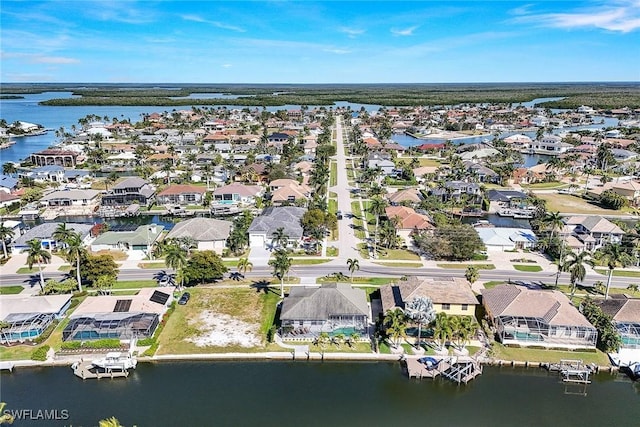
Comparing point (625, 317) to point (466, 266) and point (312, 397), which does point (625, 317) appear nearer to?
point (466, 266)

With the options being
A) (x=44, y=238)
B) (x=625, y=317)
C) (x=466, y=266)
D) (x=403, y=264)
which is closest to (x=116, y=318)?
(x=44, y=238)

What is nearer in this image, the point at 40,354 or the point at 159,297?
the point at 40,354

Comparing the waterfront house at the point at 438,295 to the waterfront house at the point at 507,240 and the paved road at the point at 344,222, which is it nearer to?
the paved road at the point at 344,222

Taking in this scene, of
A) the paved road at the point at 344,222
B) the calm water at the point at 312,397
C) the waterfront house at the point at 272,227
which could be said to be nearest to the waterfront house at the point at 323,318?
the calm water at the point at 312,397

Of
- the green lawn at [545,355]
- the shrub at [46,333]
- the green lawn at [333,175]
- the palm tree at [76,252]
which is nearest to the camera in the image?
the green lawn at [545,355]

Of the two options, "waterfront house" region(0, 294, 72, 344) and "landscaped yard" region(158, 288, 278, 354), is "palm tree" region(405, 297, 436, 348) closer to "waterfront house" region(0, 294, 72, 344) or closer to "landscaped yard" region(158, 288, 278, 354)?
"landscaped yard" region(158, 288, 278, 354)

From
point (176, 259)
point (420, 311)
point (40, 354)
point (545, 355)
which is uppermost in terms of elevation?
point (176, 259)

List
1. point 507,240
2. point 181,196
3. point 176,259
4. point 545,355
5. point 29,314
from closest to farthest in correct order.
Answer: point 545,355 < point 29,314 < point 176,259 < point 507,240 < point 181,196
